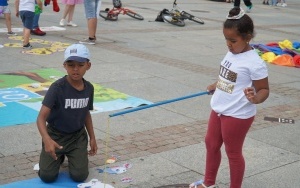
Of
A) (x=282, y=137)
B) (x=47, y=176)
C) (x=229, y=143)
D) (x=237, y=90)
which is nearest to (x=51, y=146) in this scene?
(x=47, y=176)

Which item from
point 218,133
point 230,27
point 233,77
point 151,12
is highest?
point 230,27

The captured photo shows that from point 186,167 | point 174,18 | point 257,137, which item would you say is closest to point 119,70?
point 257,137

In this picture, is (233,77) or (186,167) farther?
(186,167)

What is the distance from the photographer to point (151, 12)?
17.8 m

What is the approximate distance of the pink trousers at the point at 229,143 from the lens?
12.8ft

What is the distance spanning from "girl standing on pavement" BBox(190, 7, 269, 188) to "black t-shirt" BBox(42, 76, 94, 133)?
3.56ft

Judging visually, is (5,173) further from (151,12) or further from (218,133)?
(151,12)

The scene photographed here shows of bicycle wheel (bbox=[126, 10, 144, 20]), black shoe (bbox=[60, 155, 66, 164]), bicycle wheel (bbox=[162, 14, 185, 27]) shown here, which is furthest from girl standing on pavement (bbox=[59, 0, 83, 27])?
black shoe (bbox=[60, 155, 66, 164])

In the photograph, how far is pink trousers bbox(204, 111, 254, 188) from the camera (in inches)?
153

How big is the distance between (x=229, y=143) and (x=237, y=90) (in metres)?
0.40

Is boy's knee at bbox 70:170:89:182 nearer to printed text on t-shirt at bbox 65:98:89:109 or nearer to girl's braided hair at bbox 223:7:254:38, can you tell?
printed text on t-shirt at bbox 65:98:89:109

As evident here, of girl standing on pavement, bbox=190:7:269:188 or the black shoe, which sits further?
the black shoe

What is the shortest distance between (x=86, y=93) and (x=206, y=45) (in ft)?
25.8

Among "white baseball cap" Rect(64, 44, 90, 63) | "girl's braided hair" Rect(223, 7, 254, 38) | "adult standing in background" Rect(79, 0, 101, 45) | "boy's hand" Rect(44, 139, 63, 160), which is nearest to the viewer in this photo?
"girl's braided hair" Rect(223, 7, 254, 38)
